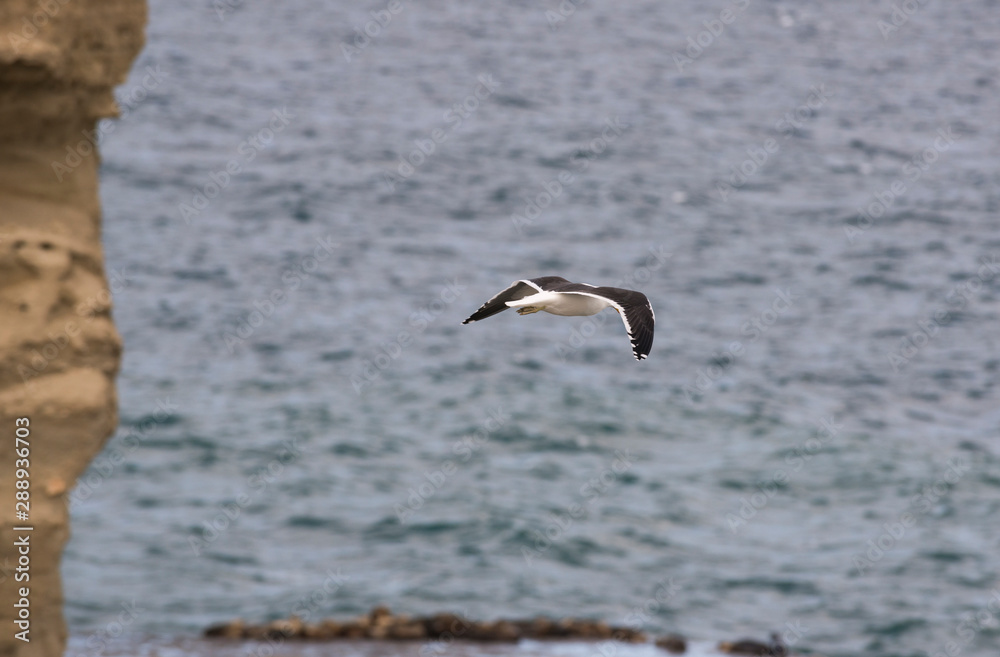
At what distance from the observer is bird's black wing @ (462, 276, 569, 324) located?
743 cm

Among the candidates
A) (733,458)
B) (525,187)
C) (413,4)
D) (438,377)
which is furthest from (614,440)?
(413,4)

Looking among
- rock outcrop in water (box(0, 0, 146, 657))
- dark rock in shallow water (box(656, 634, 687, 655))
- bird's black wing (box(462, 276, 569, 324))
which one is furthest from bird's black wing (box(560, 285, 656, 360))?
dark rock in shallow water (box(656, 634, 687, 655))

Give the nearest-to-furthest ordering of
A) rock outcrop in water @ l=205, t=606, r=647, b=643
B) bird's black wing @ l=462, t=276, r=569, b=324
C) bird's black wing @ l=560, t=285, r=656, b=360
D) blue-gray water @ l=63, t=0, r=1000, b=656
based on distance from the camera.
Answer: bird's black wing @ l=560, t=285, r=656, b=360, bird's black wing @ l=462, t=276, r=569, b=324, rock outcrop in water @ l=205, t=606, r=647, b=643, blue-gray water @ l=63, t=0, r=1000, b=656

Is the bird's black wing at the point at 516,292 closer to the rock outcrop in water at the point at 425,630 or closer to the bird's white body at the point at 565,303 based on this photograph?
the bird's white body at the point at 565,303

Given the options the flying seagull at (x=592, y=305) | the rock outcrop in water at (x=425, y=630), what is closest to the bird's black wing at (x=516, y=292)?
the flying seagull at (x=592, y=305)

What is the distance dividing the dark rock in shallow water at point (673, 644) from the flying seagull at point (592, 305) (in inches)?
620

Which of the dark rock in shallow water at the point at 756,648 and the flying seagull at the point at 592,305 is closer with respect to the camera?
the flying seagull at the point at 592,305

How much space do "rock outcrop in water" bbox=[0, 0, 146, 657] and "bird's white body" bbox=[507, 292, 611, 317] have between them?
6637 mm

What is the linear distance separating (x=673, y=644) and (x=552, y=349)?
16.6 m

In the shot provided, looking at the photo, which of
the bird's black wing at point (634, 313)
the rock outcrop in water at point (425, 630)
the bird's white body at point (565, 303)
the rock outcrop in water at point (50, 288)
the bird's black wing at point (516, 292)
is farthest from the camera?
the rock outcrop in water at point (425, 630)

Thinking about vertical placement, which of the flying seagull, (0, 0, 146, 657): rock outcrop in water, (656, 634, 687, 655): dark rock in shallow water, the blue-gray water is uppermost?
the flying seagull

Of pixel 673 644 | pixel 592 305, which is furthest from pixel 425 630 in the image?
pixel 592 305

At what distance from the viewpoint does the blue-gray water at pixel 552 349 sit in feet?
86.8

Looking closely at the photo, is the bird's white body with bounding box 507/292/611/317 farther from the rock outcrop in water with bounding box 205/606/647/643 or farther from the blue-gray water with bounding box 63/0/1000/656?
the blue-gray water with bounding box 63/0/1000/656
